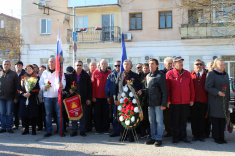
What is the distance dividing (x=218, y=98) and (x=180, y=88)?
1.04 m

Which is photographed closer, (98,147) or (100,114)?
(98,147)

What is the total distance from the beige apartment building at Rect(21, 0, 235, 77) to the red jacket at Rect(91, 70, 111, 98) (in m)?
12.8

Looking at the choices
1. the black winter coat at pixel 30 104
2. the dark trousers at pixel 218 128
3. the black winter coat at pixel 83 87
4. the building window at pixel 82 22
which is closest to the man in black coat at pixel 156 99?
the dark trousers at pixel 218 128

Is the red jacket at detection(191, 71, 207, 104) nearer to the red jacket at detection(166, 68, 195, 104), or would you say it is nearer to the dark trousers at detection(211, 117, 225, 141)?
the red jacket at detection(166, 68, 195, 104)

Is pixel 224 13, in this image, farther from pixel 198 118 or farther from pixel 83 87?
pixel 83 87

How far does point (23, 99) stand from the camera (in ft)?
25.4

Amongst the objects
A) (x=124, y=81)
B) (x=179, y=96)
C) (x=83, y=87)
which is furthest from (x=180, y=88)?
(x=83, y=87)

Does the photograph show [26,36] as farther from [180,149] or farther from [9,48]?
[180,149]

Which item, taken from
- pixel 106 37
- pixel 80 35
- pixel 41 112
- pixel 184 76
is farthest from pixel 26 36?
pixel 184 76

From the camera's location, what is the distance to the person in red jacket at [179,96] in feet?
21.1

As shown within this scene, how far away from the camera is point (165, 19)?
20734 millimetres

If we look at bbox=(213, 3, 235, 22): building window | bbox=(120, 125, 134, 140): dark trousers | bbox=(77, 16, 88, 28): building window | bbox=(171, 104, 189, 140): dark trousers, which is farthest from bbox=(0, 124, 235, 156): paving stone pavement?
bbox=(77, 16, 88, 28): building window

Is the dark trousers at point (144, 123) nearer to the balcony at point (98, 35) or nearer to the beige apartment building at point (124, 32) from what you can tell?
the beige apartment building at point (124, 32)

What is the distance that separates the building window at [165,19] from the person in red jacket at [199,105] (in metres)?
14.5
